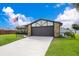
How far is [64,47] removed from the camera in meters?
4.73

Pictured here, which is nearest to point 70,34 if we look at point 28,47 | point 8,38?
point 28,47

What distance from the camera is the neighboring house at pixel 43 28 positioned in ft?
15.9

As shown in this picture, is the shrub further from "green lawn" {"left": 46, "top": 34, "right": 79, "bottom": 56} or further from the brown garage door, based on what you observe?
the brown garage door

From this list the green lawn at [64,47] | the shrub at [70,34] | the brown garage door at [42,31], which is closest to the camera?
the green lawn at [64,47]

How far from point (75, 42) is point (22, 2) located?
1.35 m

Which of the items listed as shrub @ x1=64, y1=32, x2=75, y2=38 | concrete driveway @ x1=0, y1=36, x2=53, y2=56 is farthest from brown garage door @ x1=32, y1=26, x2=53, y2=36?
shrub @ x1=64, y1=32, x2=75, y2=38

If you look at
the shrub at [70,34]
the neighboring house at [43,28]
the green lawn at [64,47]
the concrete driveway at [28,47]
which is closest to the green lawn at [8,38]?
the concrete driveway at [28,47]

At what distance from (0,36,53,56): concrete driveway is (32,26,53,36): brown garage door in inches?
4.0

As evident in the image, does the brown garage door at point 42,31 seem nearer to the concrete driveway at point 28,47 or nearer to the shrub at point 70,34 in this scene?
the concrete driveway at point 28,47

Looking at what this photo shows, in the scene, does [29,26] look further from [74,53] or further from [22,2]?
[74,53]

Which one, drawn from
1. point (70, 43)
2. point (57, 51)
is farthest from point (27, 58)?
point (70, 43)

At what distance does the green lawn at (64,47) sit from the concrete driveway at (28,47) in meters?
0.12

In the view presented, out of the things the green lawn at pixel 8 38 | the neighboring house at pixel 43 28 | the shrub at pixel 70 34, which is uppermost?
the neighboring house at pixel 43 28

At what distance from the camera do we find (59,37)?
193 inches
